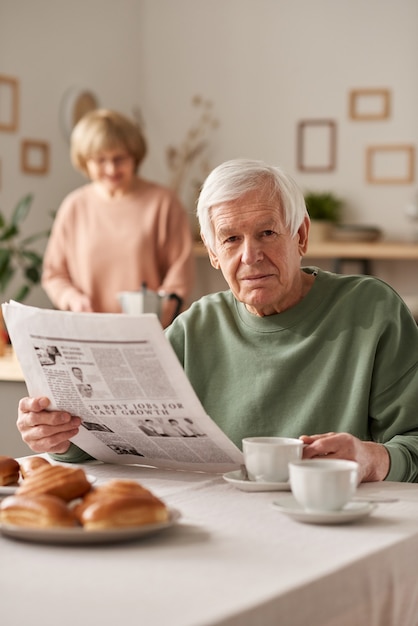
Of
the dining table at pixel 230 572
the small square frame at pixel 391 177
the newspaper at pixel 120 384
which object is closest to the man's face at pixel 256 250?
the newspaper at pixel 120 384

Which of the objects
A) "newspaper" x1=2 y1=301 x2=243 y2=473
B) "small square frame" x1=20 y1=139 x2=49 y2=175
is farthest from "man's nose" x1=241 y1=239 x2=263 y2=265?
"small square frame" x1=20 y1=139 x2=49 y2=175

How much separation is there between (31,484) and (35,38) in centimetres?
456

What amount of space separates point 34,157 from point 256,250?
3.87 metres

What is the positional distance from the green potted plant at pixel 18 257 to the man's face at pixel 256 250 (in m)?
3.13

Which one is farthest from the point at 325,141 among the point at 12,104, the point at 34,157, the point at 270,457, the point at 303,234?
the point at 270,457

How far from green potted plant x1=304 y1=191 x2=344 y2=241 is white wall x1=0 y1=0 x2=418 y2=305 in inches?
6.2

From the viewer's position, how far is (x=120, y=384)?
130 centimetres

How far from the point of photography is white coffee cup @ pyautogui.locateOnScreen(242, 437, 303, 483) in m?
1.25

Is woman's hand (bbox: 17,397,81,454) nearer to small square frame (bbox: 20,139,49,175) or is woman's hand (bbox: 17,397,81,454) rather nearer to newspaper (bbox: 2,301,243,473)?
newspaper (bbox: 2,301,243,473)

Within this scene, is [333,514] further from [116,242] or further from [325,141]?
[325,141]

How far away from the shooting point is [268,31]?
5.84 m

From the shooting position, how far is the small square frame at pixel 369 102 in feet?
18.2

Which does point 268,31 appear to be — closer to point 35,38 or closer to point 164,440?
point 35,38

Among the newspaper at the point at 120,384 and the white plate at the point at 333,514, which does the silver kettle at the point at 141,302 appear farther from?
the white plate at the point at 333,514
